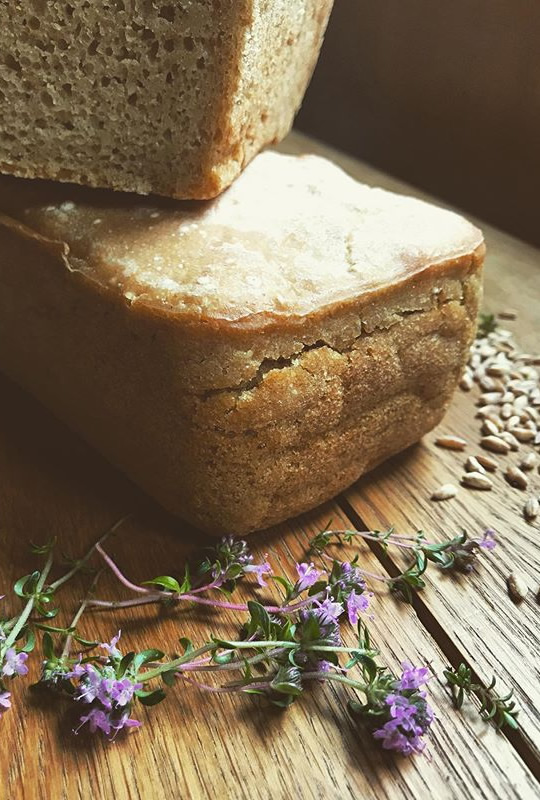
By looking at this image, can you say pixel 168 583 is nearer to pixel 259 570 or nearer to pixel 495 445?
pixel 259 570

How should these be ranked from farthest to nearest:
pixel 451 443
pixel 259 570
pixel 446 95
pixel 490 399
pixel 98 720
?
1. pixel 446 95
2. pixel 490 399
3. pixel 451 443
4. pixel 259 570
5. pixel 98 720

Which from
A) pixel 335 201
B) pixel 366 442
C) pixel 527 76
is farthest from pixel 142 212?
pixel 527 76

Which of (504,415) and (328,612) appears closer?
(328,612)

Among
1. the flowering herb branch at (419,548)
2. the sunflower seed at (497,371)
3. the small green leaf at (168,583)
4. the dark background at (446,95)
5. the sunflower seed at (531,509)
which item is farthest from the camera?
the dark background at (446,95)

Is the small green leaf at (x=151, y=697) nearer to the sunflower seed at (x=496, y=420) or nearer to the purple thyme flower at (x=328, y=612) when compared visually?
the purple thyme flower at (x=328, y=612)

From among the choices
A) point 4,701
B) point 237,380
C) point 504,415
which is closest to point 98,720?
point 4,701

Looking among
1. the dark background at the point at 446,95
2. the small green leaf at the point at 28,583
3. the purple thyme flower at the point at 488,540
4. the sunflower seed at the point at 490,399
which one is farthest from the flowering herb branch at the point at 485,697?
the dark background at the point at 446,95

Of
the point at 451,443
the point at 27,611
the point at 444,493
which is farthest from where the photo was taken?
the point at 451,443
